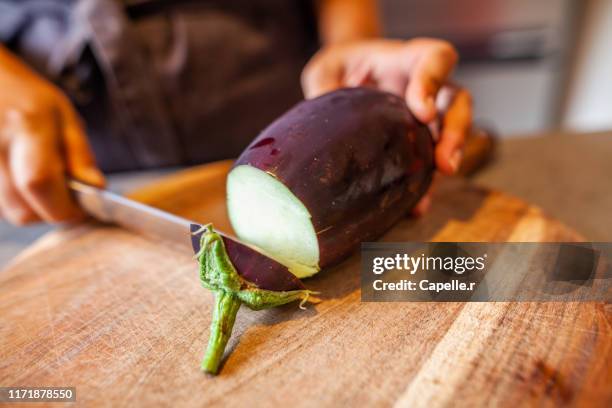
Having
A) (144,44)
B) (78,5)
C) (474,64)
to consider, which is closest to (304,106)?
(144,44)

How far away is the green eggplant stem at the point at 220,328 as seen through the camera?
3.20 ft

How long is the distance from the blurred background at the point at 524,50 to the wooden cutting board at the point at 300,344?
2.88m

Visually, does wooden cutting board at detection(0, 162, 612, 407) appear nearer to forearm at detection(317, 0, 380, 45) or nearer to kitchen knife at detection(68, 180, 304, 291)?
kitchen knife at detection(68, 180, 304, 291)

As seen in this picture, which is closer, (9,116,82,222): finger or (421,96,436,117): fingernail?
(421,96,436,117): fingernail

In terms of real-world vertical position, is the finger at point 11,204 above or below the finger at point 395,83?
below

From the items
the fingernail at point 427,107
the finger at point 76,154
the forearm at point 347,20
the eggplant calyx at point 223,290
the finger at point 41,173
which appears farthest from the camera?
the forearm at point 347,20

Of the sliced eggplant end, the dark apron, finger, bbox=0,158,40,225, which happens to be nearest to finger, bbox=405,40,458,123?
the sliced eggplant end

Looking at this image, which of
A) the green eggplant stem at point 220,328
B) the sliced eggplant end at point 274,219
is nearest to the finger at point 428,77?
the sliced eggplant end at point 274,219

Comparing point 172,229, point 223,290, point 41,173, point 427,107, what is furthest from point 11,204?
point 427,107

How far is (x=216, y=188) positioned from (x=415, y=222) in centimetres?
75

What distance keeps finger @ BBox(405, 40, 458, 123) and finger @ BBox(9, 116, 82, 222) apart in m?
1.16

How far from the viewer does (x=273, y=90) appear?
7.47ft

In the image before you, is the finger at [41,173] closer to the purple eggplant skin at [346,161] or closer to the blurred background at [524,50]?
the purple eggplant skin at [346,161]

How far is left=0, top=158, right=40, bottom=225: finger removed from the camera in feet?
5.15
